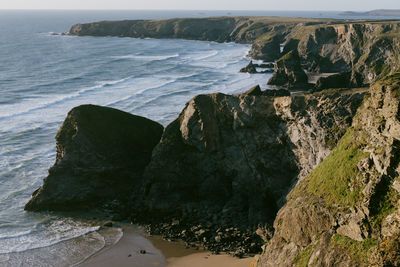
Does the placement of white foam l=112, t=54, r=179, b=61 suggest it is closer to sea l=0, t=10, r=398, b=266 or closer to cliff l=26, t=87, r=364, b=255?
sea l=0, t=10, r=398, b=266

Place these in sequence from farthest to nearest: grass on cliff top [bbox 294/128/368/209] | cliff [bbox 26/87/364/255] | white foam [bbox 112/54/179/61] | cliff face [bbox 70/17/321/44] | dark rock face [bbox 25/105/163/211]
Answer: cliff face [bbox 70/17/321/44] → white foam [bbox 112/54/179/61] → dark rock face [bbox 25/105/163/211] → cliff [bbox 26/87/364/255] → grass on cliff top [bbox 294/128/368/209]

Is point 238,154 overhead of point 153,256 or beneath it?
overhead

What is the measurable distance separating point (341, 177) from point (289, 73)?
5180cm

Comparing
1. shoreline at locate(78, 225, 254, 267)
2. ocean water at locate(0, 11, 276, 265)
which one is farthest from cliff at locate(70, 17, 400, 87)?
shoreline at locate(78, 225, 254, 267)

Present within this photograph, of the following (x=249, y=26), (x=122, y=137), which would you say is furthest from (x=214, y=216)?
(x=249, y=26)

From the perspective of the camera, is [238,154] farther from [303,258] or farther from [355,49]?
[355,49]

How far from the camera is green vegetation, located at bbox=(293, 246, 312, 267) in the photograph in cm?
1616

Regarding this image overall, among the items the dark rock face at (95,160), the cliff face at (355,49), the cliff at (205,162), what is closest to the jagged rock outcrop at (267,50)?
the cliff face at (355,49)

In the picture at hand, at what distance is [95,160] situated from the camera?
2977cm

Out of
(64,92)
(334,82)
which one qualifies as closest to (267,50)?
(334,82)

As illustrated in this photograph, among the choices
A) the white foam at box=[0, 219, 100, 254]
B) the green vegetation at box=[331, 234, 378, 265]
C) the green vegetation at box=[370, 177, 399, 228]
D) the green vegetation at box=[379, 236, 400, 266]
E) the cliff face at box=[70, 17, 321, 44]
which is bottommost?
the white foam at box=[0, 219, 100, 254]

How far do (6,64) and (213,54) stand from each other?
45956 millimetres

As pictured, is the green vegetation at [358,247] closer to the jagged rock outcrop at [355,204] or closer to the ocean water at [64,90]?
the jagged rock outcrop at [355,204]

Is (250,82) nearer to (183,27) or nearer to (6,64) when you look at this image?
(6,64)
